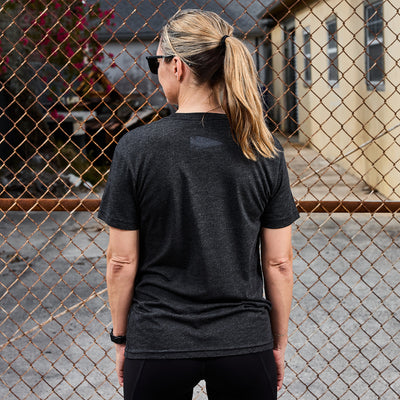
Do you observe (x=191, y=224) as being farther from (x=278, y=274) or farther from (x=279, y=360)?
(x=279, y=360)

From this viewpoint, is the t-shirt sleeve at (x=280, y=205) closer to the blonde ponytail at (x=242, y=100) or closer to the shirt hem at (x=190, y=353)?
the blonde ponytail at (x=242, y=100)

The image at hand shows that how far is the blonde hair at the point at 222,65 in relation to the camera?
1.67m

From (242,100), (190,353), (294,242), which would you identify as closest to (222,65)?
(242,100)

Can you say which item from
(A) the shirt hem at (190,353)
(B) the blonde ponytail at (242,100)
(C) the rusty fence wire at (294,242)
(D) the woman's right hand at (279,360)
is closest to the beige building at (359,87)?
(C) the rusty fence wire at (294,242)

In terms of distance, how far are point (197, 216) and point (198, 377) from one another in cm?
43

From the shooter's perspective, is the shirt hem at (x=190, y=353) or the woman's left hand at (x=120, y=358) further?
the woman's left hand at (x=120, y=358)

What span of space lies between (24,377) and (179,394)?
7.60 feet

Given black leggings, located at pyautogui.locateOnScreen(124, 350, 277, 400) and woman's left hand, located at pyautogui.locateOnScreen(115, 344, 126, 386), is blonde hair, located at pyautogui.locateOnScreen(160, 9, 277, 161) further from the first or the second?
woman's left hand, located at pyautogui.locateOnScreen(115, 344, 126, 386)

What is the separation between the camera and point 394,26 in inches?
336

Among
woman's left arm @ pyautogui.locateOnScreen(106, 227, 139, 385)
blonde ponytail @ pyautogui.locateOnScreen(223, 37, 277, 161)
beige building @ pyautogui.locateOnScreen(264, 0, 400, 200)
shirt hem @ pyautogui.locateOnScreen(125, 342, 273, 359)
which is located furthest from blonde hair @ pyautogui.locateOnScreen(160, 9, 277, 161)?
beige building @ pyautogui.locateOnScreen(264, 0, 400, 200)

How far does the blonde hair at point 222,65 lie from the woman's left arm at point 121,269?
15.5 inches

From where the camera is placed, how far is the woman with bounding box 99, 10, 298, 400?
1.67 metres

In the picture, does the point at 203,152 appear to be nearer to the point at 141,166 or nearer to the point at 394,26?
the point at 141,166

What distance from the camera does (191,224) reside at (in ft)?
5.56
